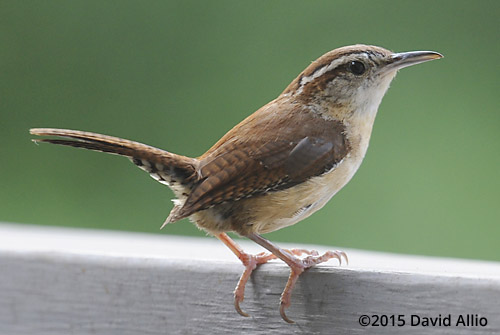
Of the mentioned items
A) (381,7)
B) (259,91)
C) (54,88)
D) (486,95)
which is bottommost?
(54,88)

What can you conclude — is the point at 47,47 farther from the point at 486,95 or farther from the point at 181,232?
the point at 486,95

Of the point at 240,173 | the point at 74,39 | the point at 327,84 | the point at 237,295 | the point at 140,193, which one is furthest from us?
the point at 74,39

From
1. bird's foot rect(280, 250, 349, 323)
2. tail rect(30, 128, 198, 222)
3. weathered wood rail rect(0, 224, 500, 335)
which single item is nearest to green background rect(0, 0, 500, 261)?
weathered wood rail rect(0, 224, 500, 335)

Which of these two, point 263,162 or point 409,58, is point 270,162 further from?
point 409,58

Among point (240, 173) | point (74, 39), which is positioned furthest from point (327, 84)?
point (74, 39)

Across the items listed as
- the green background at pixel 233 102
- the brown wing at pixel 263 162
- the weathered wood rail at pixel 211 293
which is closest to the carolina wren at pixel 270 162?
the brown wing at pixel 263 162

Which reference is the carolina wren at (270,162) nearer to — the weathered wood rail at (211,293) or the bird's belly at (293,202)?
the bird's belly at (293,202)
